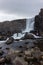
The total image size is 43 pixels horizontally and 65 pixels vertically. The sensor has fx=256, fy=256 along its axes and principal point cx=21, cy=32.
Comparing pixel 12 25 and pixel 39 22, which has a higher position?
pixel 39 22

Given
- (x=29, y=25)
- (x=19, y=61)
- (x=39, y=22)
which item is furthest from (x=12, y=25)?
(x=19, y=61)

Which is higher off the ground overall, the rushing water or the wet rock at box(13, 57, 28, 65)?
the wet rock at box(13, 57, 28, 65)

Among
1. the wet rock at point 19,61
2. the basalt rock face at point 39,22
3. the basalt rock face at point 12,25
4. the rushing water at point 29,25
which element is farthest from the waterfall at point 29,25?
the wet rock at point 19,61

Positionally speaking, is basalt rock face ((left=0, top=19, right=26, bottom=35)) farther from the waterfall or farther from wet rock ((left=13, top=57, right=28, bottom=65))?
wet rock ((left=13, top=57, right=28, bottom=65))

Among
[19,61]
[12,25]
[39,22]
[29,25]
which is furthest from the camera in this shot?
[12,25]

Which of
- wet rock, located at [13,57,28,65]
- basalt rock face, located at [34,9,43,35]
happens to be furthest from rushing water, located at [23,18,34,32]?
wet rock, located at [13,57,28,65]

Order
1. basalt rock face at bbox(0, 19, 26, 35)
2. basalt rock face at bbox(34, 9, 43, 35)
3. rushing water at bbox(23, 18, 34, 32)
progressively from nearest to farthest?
basalt rock face at bbox(34, 9, 43, 35) → rushing water at bbox(23, 18, 34, 32) → basalt rock face at bbox(0, 19, 26, 35)

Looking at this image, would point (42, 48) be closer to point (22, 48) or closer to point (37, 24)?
point (22, 48)

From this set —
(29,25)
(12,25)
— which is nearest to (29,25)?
(29,25)

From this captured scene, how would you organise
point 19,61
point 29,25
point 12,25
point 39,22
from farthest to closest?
point 12,25
point 29,25
point 39,22
point 19,61

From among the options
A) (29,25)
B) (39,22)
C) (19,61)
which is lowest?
(29,25)

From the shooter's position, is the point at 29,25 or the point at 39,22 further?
the point at 29,25

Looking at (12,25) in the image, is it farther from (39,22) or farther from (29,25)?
(39,22)

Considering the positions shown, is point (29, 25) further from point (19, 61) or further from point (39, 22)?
point (19, 61)
